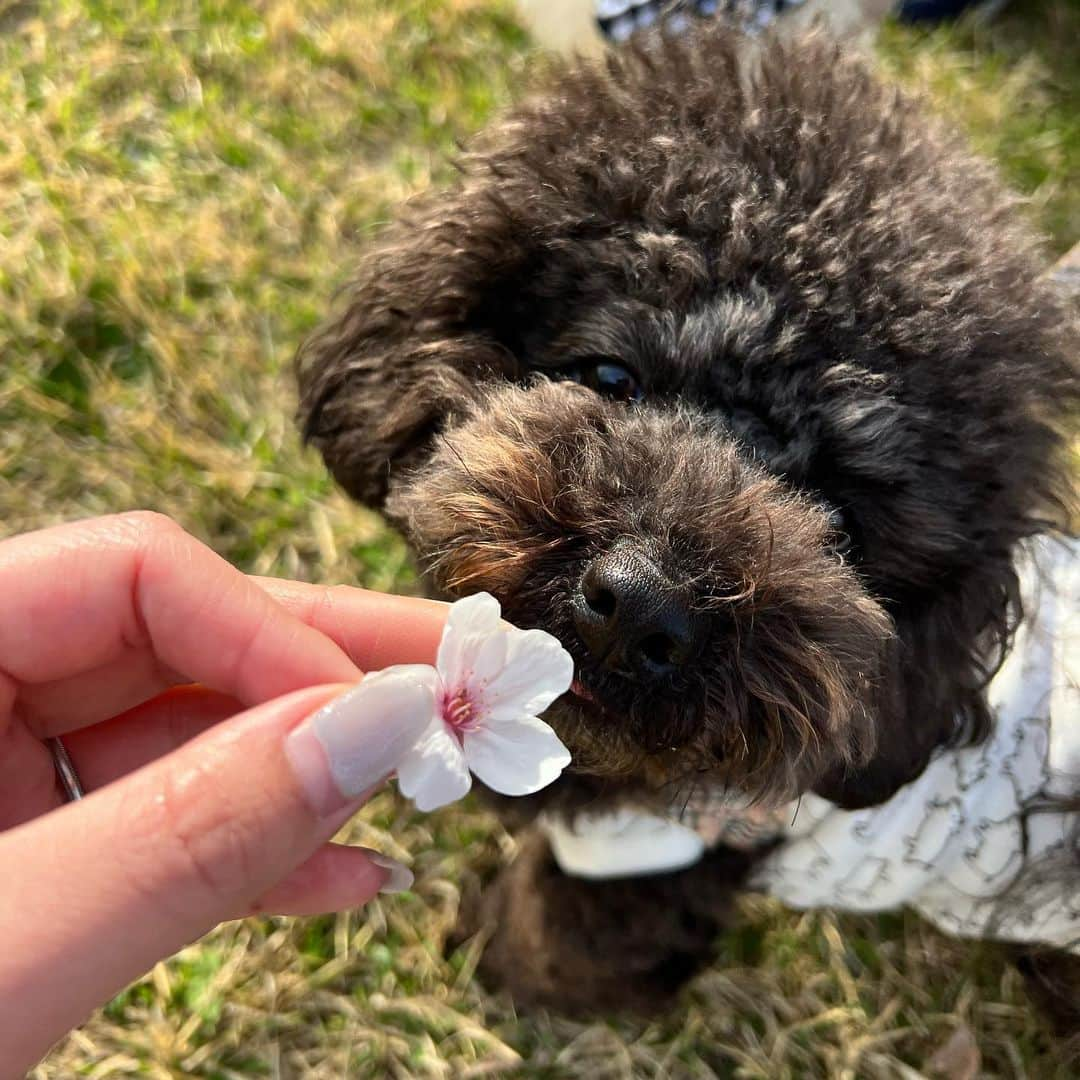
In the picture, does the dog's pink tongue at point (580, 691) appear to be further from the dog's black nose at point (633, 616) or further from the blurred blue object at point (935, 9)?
the blurred blue object at point (935, 9)

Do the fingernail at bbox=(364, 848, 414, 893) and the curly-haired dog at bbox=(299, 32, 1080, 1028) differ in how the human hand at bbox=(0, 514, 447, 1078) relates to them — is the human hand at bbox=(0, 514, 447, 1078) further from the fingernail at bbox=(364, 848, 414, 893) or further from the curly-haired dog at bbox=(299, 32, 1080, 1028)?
the curly-haired dog at bbox=(299, 32, 1080, 1028)

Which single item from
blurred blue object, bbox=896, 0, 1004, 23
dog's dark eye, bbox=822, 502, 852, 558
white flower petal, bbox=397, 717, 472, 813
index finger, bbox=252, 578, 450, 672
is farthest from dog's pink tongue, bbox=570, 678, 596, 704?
blurred blue object, bbox=896, 0, 1004, 23

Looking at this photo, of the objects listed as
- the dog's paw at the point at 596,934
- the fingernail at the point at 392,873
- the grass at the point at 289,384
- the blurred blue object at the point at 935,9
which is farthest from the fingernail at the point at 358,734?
the blurred blue object at the point at 935,9

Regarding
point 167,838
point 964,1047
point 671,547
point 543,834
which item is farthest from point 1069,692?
point 167,838

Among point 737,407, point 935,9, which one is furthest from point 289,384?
point 935,9

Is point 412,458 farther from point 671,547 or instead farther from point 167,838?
point 167,838

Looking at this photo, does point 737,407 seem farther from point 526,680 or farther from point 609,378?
point 526,680
